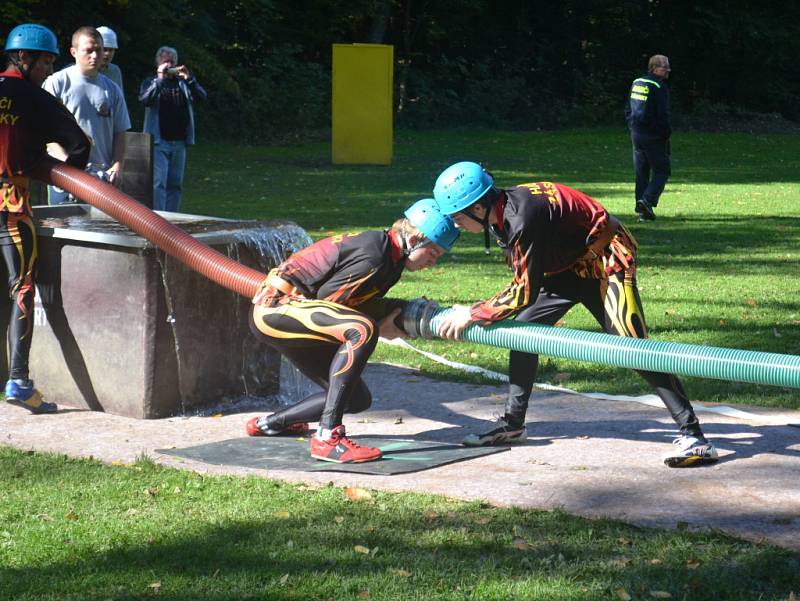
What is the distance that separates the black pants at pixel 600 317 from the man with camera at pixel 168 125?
742 centimetres

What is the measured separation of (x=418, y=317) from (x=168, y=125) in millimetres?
7814

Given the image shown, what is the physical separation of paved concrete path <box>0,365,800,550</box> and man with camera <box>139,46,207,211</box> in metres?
5.90

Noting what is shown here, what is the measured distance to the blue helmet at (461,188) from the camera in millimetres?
5836

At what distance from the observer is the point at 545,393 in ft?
25.9

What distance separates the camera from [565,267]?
6.28 meters

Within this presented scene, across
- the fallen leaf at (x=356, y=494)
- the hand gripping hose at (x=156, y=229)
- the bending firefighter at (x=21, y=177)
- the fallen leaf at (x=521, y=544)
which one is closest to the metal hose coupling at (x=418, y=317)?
the hand gripping hose at (x=156, y=229)

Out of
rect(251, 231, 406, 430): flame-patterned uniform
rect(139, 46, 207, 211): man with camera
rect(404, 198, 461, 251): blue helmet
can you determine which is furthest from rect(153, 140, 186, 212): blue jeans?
rect(404, 198, 461, 251): blue helmet

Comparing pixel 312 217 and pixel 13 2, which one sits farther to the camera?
pixel 13 2

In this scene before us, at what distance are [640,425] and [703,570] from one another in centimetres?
245

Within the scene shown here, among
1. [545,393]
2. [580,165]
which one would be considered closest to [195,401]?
[545,393]

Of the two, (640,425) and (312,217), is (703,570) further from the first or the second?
(312,217)

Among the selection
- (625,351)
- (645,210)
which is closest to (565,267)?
(625,351)

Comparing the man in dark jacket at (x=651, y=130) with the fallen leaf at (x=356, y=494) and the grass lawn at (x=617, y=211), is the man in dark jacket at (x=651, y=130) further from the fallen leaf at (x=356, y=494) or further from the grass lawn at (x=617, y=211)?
the fallen leaf at (x=356, y=494)

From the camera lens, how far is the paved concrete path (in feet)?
17.9
